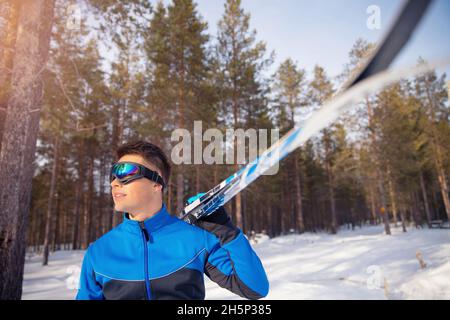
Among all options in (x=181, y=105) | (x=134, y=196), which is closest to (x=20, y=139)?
(x=134, y=196)

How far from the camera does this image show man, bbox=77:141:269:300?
1.66 m

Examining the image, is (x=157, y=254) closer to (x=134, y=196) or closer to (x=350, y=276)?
(x=134, y=196)

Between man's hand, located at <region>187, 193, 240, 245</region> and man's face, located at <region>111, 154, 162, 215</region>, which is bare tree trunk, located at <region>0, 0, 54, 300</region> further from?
man's hand, located at <region>187, 193, 240, 245</region>

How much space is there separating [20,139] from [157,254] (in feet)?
15.3

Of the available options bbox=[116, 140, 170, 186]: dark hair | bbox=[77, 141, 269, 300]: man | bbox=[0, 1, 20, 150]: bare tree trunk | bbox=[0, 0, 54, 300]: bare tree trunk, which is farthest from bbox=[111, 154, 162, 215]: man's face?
bbox=[0, 1, 20, 150]: bare tree trunk

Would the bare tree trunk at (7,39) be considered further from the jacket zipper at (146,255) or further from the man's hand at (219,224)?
the man's hand at (219,224)

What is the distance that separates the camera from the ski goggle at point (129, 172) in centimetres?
189

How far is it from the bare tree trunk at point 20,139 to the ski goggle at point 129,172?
3982mm

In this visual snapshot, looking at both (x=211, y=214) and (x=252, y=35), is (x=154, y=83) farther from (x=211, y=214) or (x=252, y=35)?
(x=211, y=214)

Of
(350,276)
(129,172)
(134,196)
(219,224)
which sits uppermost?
(129,172)

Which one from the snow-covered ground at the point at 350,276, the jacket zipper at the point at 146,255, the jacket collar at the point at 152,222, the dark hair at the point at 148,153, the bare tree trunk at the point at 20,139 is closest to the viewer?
the jacket zipper at the point at 146,255

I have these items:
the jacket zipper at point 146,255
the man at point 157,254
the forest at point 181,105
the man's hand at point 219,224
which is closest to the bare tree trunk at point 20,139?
the forest at point 181,105

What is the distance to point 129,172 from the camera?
1909 millimetres

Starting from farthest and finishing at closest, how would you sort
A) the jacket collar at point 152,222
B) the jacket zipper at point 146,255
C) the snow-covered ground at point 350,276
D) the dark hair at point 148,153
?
the snow-covered ground at point 350,276 → the dark hair at point 148,153 → the jacket collar at point 152,222 → the jacket zipper at point 146,255
